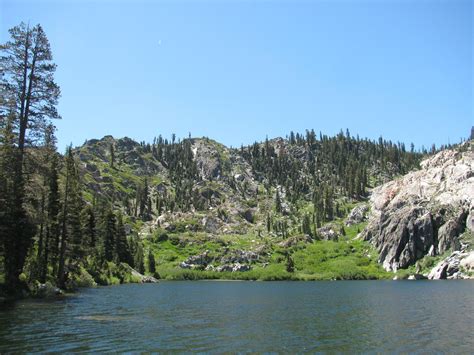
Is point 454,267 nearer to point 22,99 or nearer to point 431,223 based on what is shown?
point 431,223

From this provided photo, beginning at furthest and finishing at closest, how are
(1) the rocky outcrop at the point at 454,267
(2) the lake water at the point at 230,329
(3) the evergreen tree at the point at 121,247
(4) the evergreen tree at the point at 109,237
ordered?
(1) the rocky outcrop at the point at 454,267
(3) the evergreen tree at the point at 121,247
(4) the evergreen tree at the point at 109,237
(2) the lake water at the point at 230,329

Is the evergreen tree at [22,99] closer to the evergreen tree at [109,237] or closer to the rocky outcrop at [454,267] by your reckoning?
the evergreen tree at [109,237]

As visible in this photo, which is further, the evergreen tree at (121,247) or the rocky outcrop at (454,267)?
the rocky outcrop at (454,267)

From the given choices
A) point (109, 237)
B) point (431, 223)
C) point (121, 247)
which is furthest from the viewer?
point (431, 223)

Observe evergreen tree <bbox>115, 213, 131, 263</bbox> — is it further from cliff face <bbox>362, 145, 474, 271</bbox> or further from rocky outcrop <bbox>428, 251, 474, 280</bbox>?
rocky outcrop <bbox>428, 251, 474, 280</bbox>

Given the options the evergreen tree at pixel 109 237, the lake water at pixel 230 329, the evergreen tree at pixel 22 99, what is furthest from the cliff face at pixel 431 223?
the evergreen tree at pixel 22 99

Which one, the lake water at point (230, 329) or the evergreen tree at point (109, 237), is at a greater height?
the evergreen tree at point (109, 237)

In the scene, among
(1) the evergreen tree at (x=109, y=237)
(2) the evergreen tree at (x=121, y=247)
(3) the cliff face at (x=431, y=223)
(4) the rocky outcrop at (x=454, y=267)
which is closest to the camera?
(1) the evergreen tree at (x=109, y=237)

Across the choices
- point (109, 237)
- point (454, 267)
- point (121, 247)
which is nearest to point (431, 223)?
point (454, 267)

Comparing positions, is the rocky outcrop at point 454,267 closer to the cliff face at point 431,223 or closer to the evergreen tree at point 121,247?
the cliff face at point 431,223

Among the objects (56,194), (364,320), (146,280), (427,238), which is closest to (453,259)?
(427,238)

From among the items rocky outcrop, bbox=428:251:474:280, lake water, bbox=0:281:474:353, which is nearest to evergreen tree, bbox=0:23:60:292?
lake water, bbox=0:281:474:353

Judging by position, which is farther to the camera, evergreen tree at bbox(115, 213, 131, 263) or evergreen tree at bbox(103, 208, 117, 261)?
evergreen tree at bbox(115, 213, 131, 263)

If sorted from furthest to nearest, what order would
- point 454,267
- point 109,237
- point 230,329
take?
point 454,267, point 109,237, point 230,329
